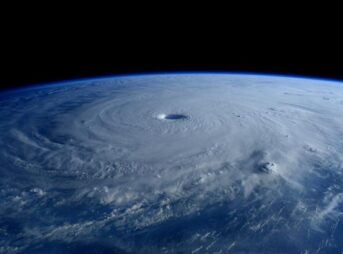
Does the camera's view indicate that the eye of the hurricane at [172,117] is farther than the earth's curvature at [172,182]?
Yes

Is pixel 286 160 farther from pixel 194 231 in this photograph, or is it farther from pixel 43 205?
pixel 43 205

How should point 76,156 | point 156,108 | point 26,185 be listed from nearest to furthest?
point 26,185
point 76,156
point 156,108

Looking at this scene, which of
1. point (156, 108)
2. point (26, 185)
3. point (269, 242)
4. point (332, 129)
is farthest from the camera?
point (156, 108)

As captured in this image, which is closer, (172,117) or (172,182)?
(172,182)

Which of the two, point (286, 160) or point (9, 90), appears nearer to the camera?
point (286, 160)

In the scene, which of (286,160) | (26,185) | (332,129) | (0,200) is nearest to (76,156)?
(26,185)

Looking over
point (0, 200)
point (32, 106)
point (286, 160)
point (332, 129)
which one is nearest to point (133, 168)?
point (0, 200)

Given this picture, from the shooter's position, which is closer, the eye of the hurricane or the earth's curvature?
the earth's curvature
